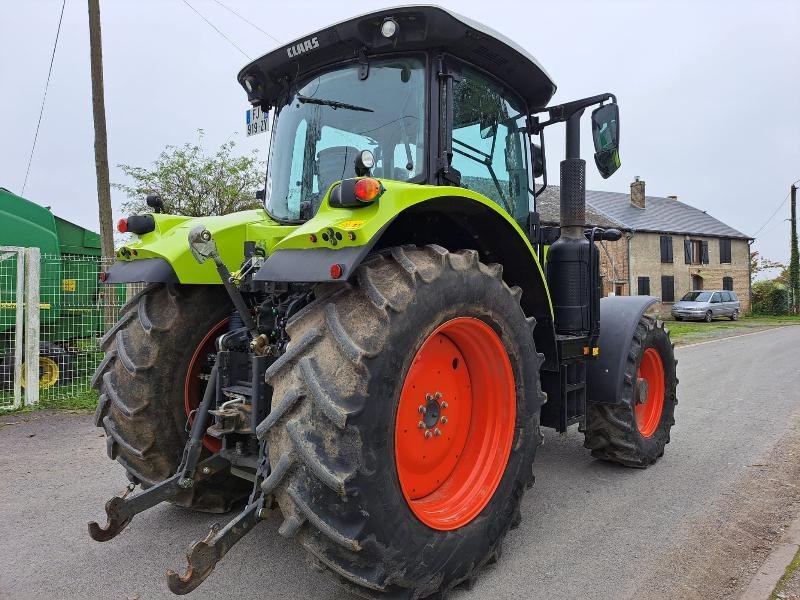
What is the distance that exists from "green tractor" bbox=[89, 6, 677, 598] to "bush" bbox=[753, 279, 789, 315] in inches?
1526

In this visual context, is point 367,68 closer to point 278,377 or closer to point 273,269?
point 273,269

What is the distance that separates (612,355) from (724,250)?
125 feet

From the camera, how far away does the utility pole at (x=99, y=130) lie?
28.6 feet

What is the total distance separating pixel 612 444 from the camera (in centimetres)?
424

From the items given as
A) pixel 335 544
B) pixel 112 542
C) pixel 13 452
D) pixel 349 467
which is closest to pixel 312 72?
pixel 349 467

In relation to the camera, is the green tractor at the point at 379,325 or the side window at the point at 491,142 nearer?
the green tractor at the point at 379,325

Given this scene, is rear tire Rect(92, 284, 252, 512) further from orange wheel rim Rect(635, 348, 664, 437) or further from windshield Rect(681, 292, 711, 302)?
windshield Rect(681, 292, 711, 302)

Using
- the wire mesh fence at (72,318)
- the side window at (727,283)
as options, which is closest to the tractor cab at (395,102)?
the wire mesh fence at (72,318)

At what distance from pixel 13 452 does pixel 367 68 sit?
4472mm

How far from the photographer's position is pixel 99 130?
28.9ft

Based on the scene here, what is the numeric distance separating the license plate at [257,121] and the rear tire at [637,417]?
3091mm

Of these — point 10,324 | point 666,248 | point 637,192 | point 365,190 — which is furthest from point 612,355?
point 637,192

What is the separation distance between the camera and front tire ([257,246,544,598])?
209 centimetres

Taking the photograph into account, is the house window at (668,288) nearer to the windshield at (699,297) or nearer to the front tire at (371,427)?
the windshield at (699,297)
